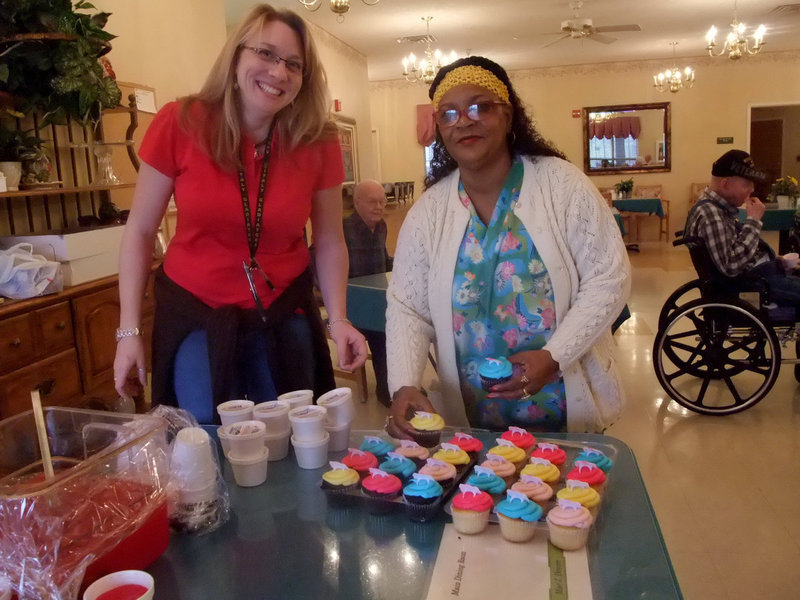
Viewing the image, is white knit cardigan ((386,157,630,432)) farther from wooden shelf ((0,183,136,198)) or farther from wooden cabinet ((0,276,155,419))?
wooden shelf ((0,183,136,198))

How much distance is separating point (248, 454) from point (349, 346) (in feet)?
1.64

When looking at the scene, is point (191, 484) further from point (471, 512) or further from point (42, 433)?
point (471, 512)

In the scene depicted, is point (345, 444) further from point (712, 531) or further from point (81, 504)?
point (712, 531)

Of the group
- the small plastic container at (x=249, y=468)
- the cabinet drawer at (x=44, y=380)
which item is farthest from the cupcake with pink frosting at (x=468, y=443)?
the cabinet drawer at (x=44, y=380)

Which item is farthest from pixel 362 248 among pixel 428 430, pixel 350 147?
pixel 350 147

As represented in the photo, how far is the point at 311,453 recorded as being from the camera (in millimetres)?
1200

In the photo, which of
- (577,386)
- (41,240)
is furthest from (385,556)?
(41,240)

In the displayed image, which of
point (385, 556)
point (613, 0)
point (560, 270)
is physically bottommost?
point (385, 556)

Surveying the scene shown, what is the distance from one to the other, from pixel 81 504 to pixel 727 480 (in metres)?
2.70

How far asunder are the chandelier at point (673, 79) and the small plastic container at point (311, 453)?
930cm

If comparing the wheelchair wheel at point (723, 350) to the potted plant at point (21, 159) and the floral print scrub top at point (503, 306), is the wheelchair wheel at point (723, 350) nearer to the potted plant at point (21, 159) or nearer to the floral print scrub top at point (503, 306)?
the floral print scrub top at point (503, 306)

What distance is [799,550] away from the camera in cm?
234

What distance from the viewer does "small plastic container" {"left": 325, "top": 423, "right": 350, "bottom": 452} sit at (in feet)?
4.18

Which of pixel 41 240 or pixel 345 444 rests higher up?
pixel 41 240
